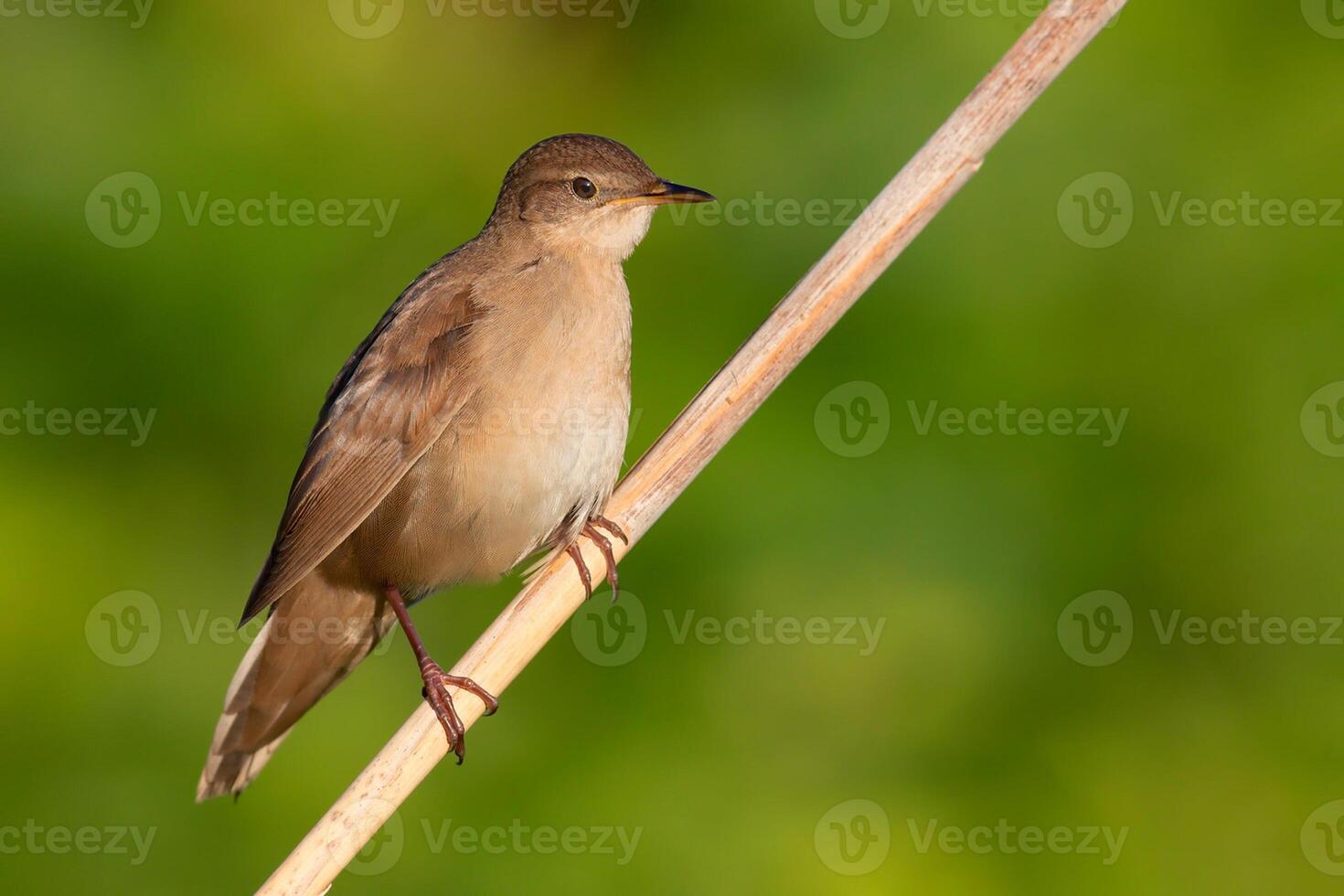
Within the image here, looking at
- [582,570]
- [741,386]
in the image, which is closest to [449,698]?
[582,570]

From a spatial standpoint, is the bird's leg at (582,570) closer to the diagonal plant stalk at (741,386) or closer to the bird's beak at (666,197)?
the diagonal plant stalk at (741,386)

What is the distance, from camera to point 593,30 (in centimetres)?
521

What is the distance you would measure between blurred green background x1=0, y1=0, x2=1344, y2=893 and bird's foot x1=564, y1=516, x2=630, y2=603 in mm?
747

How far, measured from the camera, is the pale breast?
3.74 meters

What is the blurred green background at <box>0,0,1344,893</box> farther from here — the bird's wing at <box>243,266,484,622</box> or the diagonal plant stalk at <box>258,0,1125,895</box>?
the diagonal plant stalk at <box>258,0,1125,895</box>

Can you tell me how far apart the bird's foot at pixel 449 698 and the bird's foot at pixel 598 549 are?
1.19 ft

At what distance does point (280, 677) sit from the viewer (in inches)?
163

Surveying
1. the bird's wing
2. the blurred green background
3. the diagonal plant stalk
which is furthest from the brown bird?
the blurred green background

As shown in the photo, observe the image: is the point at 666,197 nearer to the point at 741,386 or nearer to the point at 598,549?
the point at 741,386

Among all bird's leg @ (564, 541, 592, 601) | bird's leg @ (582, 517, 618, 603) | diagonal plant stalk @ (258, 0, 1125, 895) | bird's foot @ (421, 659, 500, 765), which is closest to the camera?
diagonal plant stalk @ (258, 0, 1125, 895)

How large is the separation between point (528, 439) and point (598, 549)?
0.35 metres

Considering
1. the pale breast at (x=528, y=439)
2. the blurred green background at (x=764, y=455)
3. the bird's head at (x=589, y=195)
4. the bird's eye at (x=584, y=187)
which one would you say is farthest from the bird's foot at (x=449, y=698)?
the bird's eye at (x=584, y=187)

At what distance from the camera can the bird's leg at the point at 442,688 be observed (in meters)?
3.29

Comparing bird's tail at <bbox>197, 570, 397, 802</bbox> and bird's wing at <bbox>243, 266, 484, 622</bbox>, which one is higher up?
bird's wing at <bbox>243, 266, 484, 622</bbox>
